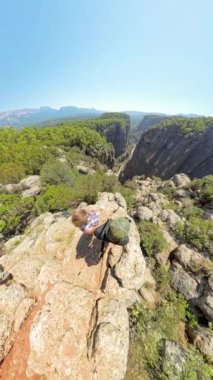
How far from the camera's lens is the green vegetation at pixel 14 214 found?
711 inches

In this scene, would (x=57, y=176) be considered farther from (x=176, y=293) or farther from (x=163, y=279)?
(x=176, y=293)

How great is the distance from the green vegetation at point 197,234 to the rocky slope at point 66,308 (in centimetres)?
578

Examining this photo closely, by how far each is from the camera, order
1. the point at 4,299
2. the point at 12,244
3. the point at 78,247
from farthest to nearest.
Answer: the point at 12,244 < the point at 78,247 < the point at 4,299

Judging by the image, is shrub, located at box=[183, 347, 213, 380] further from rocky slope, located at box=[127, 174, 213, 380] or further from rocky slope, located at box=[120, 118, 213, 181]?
rocky slope, located at box=[120, 118, 213, 181]

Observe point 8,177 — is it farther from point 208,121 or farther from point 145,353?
point 208,121

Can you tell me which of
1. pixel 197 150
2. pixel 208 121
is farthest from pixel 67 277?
pixel 208 121

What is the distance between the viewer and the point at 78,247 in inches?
405

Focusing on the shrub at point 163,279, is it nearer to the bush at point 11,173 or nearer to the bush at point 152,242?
the bush at point 152,242

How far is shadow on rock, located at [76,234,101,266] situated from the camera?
32.6ft

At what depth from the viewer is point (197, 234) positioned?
14523mm

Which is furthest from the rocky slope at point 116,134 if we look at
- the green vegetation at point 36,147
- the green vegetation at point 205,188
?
the green vegetation at point 205,188

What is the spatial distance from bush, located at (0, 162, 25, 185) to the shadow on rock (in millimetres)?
23699

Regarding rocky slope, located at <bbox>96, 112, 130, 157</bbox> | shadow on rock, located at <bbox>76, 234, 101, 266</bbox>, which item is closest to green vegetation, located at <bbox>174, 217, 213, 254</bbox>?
→ shadow on rock, located at <bbox>76, 234, 101, 266</bbox>

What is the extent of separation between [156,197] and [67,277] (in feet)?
51.4
